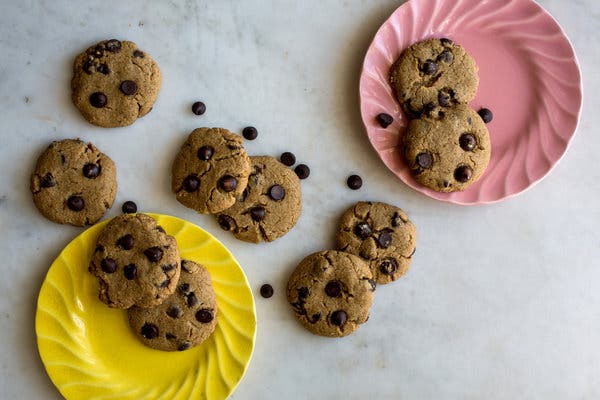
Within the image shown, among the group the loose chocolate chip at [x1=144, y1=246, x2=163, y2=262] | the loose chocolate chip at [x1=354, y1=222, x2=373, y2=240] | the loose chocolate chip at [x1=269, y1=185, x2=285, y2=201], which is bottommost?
the loose chocolate chip at [x1=354, y1=222, x2=373, y2=240]

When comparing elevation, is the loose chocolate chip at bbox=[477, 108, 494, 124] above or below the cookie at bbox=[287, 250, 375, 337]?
above

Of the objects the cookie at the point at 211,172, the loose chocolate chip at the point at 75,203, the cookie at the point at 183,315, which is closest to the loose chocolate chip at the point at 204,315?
the cookie at the point at 183,315

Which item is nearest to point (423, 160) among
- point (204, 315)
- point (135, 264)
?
point (204, 315)

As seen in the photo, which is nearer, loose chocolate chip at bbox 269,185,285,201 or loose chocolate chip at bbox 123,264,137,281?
loose chocolate chip at bbox 123,264,137,281

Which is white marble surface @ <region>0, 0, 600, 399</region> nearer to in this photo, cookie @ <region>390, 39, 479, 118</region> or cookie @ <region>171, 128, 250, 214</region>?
cookie @ <region>171, 128, 250, 214</region>

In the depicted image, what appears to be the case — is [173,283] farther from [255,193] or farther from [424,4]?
[424,4]

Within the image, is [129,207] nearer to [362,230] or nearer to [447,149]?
[362,230]

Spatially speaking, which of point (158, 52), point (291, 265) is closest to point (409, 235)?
point (291, 265)

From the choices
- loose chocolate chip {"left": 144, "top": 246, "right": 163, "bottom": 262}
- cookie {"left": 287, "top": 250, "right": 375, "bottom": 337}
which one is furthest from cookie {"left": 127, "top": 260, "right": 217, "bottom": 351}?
cookie {"left": 287, "top": 250, "right": 375, "bottom": 337}
